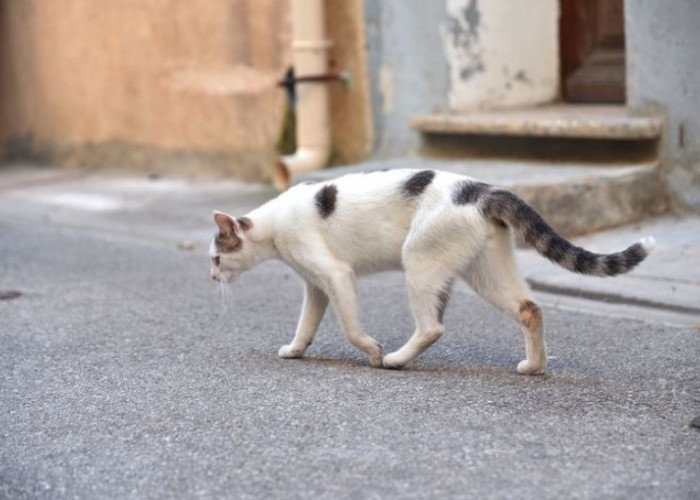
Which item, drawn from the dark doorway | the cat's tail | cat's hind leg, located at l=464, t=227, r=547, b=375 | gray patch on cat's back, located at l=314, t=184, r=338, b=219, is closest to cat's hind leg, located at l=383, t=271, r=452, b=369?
cat's hind leg, located at l=464, t=227, r=547, b=375

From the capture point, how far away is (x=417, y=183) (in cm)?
546

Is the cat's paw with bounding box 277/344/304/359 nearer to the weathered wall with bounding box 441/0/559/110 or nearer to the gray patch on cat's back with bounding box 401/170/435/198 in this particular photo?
the gray patch on cat's back with bounding box 401/170/435/198

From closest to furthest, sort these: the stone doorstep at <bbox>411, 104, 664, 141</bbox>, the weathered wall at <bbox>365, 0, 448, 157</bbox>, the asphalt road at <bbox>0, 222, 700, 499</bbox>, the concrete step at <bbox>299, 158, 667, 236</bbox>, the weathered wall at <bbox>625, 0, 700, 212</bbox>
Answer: the asphalt road at <bbox>0, 222, 700, 499</bbox>, the concrete step at <bbox>299, 158, 667, 236</bbox>, the weathered wall at <bbox>625, 0, 700, 212</bbox>, the stone doorstep at <bbox>411, 104, 664, 141</bbox>, the weathered wall at <bbox>365, 0, 448, 157</bbox>

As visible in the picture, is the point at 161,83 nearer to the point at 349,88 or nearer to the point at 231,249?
the point at 349,88

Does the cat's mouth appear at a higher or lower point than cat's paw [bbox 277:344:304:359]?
higher

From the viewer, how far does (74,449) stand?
4.64 m

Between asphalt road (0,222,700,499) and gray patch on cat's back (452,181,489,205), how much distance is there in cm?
69

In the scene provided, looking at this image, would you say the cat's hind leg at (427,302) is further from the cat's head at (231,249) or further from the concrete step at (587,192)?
A: the concrete step at (587,192)

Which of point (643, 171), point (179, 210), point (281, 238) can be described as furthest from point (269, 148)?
point (281, 238)

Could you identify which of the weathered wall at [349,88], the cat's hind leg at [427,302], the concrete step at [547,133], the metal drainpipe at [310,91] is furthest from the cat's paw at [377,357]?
the weathered wall at [349,88]

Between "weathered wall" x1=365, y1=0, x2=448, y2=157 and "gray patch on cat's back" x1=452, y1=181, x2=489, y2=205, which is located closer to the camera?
"gray patch on cat's back" x1=452, y1=181, x2=489, y2=205

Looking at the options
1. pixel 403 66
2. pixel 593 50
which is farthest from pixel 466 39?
pixel 593 50

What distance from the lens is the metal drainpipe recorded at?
10258 mm

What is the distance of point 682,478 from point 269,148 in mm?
7439
